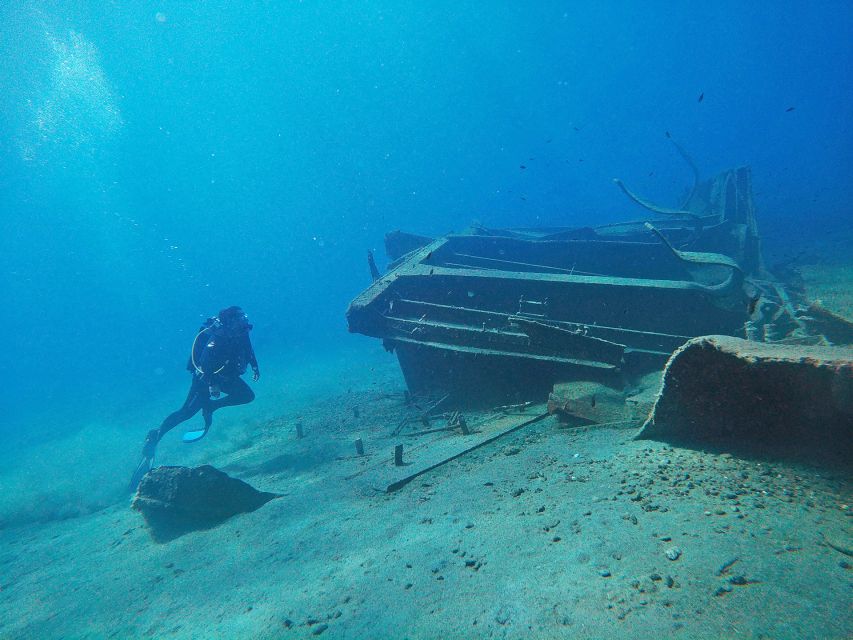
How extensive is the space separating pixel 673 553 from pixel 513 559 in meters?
0.89

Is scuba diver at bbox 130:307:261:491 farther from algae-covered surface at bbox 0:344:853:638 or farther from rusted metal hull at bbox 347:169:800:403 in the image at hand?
algae-covered surface at bbox 0:344:853:638

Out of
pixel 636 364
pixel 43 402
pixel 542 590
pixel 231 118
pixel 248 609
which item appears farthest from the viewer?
pixel 231 118

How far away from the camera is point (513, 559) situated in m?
2.33

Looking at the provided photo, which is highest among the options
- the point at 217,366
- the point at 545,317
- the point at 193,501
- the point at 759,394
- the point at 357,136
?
the point at 357,136

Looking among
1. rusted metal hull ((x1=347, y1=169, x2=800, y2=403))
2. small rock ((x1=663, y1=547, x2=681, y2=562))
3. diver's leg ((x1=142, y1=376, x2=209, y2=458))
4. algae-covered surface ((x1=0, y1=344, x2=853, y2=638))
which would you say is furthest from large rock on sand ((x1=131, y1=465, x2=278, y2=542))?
small rock ((x1=663, y1=547, x2=681, y2=562))

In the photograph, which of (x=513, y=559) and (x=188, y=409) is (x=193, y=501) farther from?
(x=188, y=409)

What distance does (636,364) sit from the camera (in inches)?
231

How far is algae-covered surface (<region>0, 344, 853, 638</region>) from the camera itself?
169cm

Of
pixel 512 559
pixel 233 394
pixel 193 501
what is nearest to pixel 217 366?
pixel 233 394

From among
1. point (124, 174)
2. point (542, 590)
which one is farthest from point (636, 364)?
point (124, 174)

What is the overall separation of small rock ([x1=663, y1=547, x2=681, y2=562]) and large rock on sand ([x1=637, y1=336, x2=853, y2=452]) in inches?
49.5

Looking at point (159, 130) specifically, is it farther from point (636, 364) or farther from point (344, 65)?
point (636, 364)

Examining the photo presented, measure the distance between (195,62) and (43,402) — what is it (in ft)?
536

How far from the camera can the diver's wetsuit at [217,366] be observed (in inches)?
349
